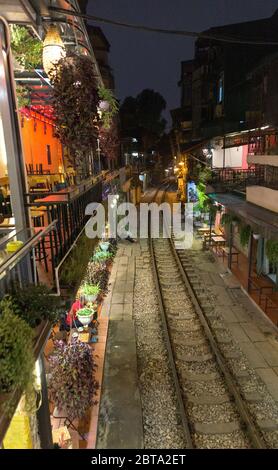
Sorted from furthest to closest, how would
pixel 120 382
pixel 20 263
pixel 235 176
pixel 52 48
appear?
pixel 235 176
pixel 120 382
pixel 52 48
pixel 20 263

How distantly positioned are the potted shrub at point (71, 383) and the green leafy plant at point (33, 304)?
330cm

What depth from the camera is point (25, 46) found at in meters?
5.91

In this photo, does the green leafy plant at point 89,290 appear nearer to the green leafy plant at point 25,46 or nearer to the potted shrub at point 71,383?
the potted shrub at point 71,383

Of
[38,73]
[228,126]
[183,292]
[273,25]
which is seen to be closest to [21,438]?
[38,73]

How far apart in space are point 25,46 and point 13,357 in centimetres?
519

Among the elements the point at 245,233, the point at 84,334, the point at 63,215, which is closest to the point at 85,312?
the point at 84,334

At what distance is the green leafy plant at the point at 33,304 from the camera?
162 inches

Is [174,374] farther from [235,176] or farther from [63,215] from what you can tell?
[235,176]

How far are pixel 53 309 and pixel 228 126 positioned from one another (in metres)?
26.8

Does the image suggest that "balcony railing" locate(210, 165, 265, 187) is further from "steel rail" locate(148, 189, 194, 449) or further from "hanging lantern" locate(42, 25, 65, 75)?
"hanging lantern" locate(42, 25, 65, 75)

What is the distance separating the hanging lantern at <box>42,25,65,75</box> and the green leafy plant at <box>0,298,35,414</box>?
159 inches

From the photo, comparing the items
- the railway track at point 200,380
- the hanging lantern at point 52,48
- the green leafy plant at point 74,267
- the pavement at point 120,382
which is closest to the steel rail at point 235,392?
the railway track at point 200,380

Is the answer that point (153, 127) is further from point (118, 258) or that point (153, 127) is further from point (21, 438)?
point (21, 438)

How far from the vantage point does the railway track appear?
303 inches
